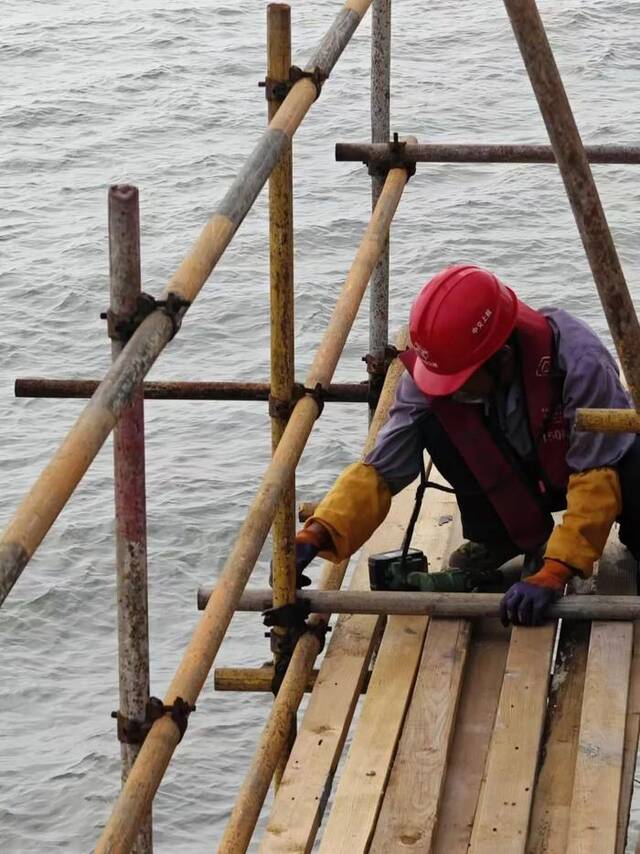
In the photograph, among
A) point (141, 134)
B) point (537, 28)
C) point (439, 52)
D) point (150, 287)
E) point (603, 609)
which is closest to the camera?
point (537, 28)

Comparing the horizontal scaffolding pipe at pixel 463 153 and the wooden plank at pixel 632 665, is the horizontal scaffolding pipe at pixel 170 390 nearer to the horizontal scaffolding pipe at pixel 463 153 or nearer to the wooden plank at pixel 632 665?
the horizontal scaffolding pipe at pixel 463 153

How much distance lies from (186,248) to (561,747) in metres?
11.3

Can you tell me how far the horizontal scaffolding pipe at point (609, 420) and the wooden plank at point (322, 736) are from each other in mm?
1097

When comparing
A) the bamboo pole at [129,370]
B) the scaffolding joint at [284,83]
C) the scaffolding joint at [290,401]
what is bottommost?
the scaffolding joint at [290,401]

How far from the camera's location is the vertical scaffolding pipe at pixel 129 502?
337 centimetres

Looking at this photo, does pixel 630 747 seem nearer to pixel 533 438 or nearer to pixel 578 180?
pixel 533 438

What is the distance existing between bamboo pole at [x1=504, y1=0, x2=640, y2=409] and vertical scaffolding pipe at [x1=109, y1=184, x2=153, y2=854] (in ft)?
2.44

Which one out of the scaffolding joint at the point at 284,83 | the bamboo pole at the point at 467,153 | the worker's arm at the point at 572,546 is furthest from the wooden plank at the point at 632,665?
the scaffolding joint at the point at 284,83

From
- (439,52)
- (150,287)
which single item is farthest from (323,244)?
(439,52)

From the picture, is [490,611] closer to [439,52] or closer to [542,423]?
[542,423]

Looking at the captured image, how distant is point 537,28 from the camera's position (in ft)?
10.9

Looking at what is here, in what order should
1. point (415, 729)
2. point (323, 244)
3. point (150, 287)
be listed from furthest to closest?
1. point (323, 244)
2. point (150, 287)
3. point (415, 729)

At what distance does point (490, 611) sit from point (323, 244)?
1080cm

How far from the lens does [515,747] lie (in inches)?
174
